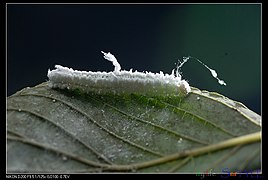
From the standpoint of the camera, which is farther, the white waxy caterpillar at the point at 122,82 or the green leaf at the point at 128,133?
the white waxy caterpillar at the point at 122,82

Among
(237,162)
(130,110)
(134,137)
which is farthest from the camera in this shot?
(130,110)

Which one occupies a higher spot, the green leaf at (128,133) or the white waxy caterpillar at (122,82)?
the white waxy caterpillar at (122,82)

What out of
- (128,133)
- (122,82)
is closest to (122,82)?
(122,82)

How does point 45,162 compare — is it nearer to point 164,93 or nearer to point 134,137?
point 134,137

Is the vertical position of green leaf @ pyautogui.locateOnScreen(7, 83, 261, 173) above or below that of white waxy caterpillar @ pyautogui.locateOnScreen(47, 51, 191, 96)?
below
